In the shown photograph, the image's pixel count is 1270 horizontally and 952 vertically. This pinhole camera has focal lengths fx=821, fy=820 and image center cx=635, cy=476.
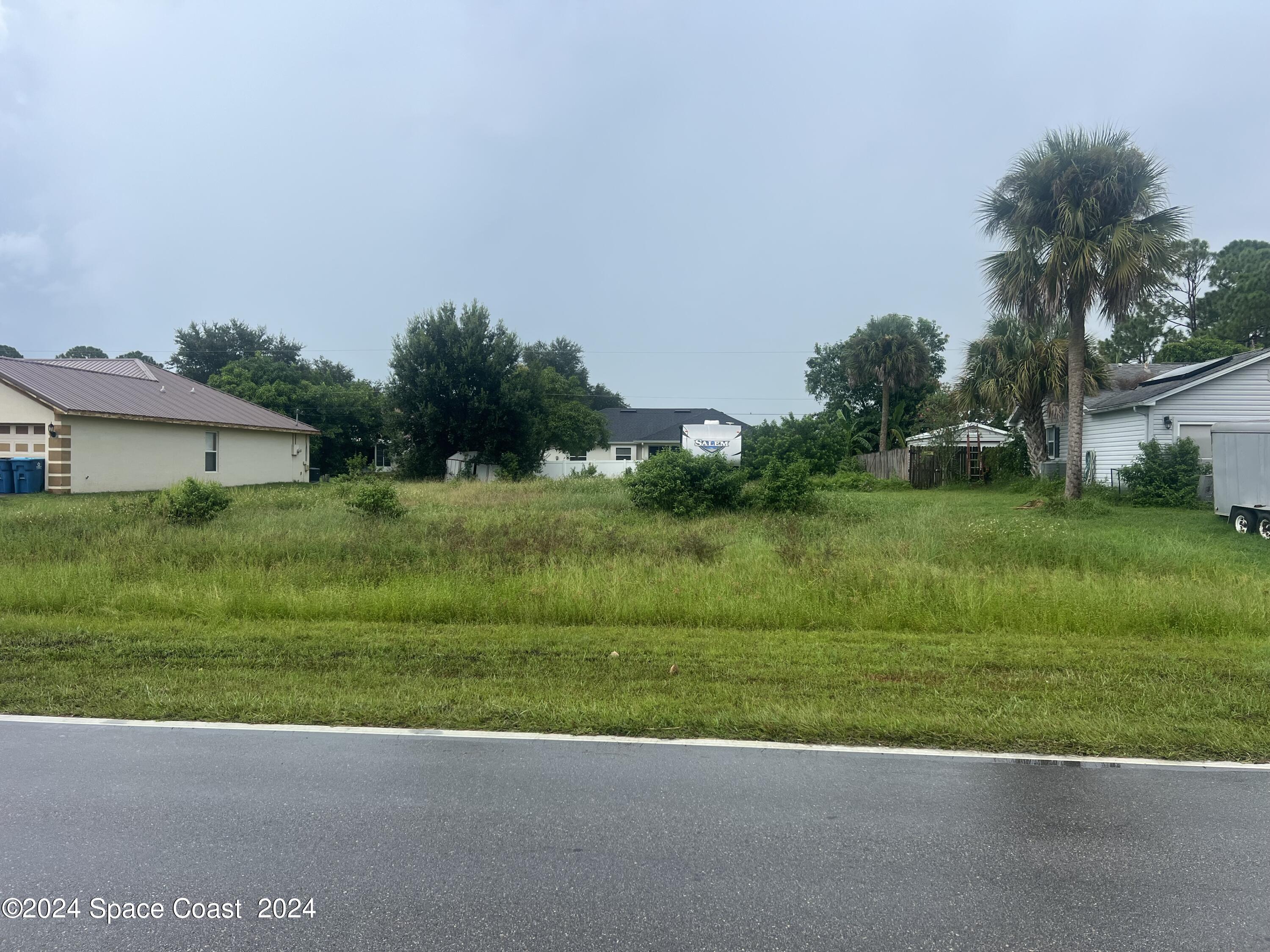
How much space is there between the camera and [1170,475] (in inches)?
909

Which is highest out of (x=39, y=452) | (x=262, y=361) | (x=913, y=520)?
(x=262, y=361)

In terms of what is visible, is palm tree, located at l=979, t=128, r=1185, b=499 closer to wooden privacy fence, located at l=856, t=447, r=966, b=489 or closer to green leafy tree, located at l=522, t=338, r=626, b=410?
wooden privacy fence, located at l=856, t=447, r=966, b=489

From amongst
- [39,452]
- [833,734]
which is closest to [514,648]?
[833,734]

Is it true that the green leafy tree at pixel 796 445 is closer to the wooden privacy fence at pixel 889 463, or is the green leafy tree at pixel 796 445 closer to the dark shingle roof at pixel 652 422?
the wooden privacy fence at pixel 889 463

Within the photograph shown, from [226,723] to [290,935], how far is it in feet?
9.47

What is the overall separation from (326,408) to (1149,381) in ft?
132


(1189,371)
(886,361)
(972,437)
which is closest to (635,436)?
(886,361)

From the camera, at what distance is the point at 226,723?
5555 millimetres

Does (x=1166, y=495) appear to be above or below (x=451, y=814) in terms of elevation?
above

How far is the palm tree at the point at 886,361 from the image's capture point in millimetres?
43719

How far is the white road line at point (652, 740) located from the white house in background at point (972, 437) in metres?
31.8

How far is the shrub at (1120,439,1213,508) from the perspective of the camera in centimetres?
2270

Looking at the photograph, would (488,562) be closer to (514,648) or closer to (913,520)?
(514,648)

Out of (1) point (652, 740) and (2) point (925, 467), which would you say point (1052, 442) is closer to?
(2) point (925, 467)
